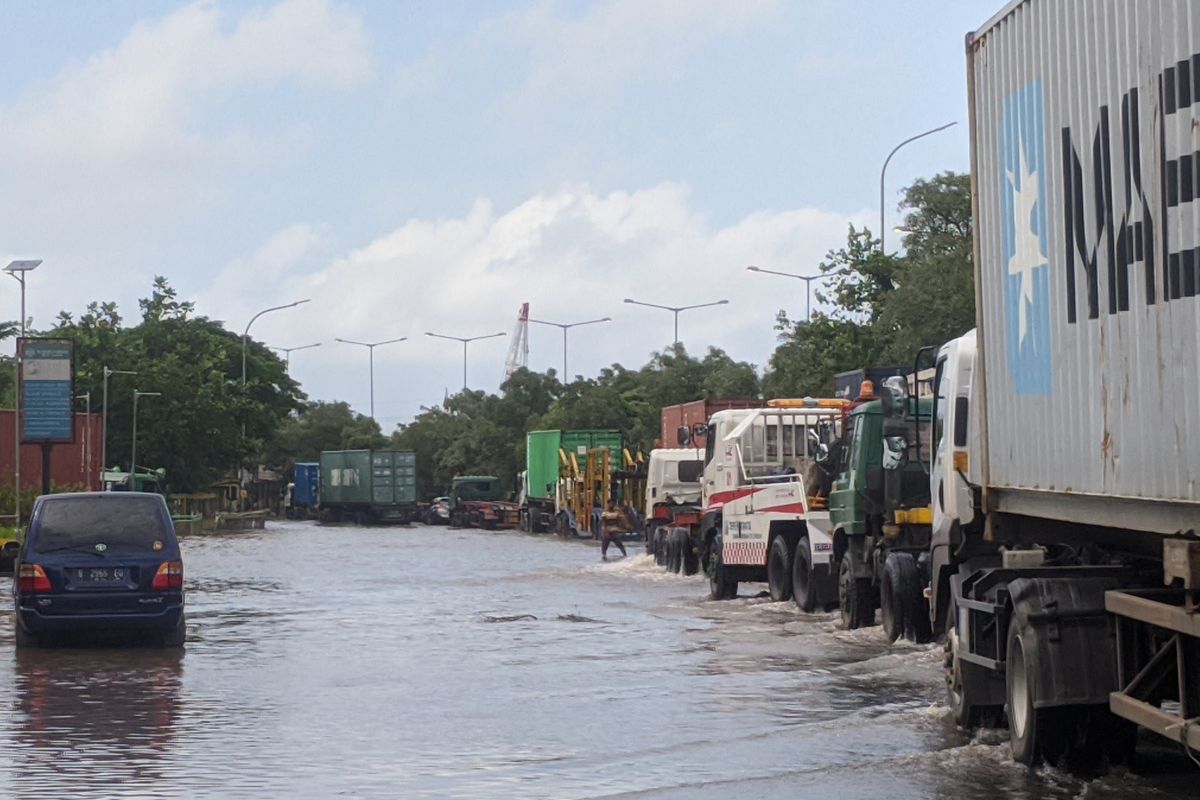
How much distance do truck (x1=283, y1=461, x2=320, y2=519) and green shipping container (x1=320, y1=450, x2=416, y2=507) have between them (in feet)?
44.2

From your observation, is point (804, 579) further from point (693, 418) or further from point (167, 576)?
point (693, 418)

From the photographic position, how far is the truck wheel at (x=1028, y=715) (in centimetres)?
1067

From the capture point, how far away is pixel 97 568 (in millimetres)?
18859

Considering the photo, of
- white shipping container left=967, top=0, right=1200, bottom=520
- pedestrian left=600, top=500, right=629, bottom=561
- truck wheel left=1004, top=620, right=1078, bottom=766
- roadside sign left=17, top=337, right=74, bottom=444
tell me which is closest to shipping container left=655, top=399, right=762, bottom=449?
pedestrian left=600, top=500, right=629, bottom=561

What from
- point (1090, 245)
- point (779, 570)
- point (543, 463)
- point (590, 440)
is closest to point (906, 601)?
point (779, 570)

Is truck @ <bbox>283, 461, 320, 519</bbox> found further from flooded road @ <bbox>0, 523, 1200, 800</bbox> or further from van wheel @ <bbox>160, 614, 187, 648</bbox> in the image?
van wheel @ <bbox>160, 614, 187, 648</bbox>

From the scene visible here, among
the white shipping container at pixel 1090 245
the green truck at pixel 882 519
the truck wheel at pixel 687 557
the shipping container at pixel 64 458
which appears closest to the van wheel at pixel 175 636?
the green truck at pixel 882 519

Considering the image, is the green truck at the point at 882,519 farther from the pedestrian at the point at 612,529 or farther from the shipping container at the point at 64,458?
the shipping container at the point at 64,458

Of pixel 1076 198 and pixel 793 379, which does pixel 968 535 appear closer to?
pixel 1076 198

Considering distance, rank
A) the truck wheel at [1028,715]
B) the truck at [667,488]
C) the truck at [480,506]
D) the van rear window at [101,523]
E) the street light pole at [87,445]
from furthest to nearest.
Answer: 1. the truck at [480,506]
2. the street light pole at [87,445]
3. the truck at [667,488]
4. the van rear window at [101,523]
5. the truck wheel at [1028,715]

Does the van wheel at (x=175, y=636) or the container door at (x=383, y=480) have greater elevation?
the container door at (x=383, y=480)

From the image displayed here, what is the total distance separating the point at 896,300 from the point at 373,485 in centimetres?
4537

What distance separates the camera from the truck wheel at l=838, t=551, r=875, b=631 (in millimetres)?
22016

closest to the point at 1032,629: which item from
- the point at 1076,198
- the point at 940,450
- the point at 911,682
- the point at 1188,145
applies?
the point at 1076,198
